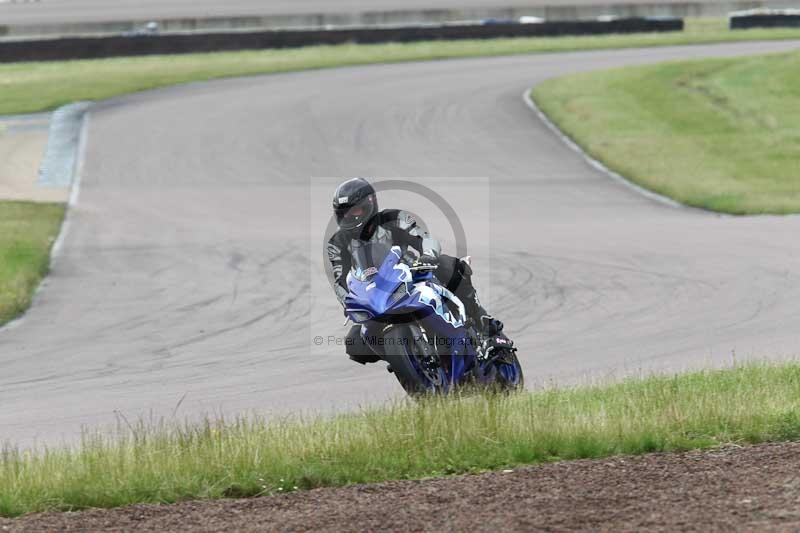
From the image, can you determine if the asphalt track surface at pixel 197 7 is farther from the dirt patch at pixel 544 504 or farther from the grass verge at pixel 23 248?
the dirt patch at pixel 544 504

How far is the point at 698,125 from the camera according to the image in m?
30.9

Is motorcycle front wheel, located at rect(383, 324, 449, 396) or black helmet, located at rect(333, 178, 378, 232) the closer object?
motorcycle front wheel, located at rect(383, 324, 449, 396)

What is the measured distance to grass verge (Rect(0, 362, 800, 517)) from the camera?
289 inches

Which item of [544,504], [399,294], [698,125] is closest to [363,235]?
[399,294]

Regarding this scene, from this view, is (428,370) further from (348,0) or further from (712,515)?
(348,0)

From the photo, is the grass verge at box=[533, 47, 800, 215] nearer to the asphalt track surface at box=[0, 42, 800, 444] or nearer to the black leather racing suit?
the asphalt track surface at box=[0, 42, 800, 444]

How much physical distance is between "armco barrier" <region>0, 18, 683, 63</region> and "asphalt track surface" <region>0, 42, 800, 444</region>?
35.2ft

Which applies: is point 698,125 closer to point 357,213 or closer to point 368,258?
point 357,213

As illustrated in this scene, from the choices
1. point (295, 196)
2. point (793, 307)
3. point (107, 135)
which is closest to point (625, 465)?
point (793, 307)

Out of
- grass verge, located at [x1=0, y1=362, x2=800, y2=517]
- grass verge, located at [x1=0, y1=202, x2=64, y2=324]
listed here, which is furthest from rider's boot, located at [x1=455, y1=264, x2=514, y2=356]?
grass verge, located at [x1=0, y1=202, x2=64, y2=324]

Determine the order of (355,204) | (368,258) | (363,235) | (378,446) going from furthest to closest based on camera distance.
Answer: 1. (363,235)
2. (355,204)
3. (368,258)
4. (378,446)

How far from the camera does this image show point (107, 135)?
3089cm

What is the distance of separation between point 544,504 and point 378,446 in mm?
1615

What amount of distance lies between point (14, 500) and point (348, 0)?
191 ft
